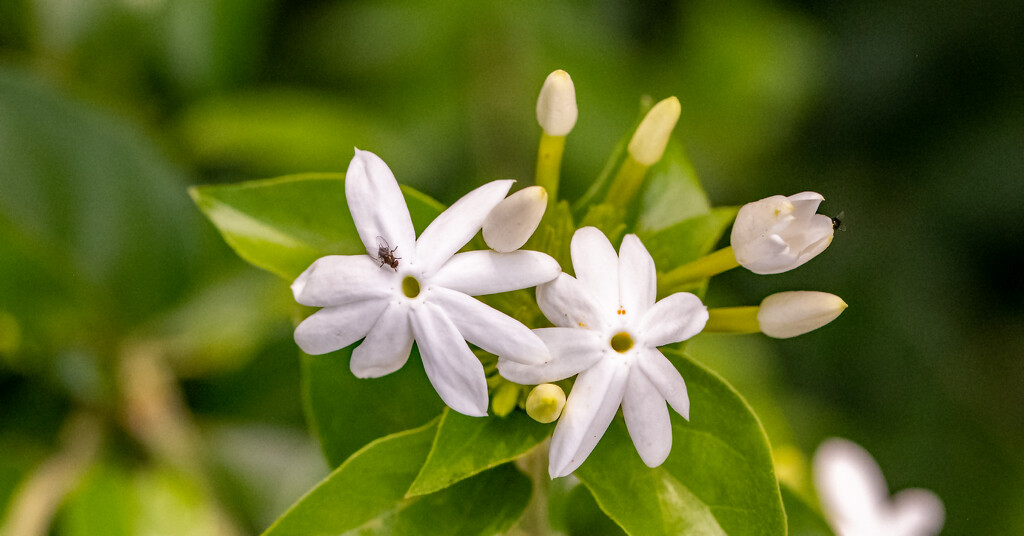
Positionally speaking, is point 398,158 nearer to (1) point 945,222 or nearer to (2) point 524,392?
(2) point 524,392

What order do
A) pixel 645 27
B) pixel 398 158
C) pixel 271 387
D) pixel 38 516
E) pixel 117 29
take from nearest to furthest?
pixel 38 516, pixel 271 387, pixel 117 29, pixel 398 158, pixel 645 27

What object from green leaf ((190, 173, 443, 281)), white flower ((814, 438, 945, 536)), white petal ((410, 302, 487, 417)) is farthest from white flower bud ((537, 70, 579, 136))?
white flower ((814, 438, 945, 536))

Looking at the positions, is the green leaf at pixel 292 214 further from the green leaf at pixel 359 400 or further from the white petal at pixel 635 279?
the white petal at pixel 635 279

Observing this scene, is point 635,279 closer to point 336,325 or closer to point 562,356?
point 562,356

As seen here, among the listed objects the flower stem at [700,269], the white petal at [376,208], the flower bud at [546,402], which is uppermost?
the white petal at [376,208]

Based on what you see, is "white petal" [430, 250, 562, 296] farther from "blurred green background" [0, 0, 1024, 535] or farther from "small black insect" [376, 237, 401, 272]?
"blurred green background" [0, 0, 1024, 535]

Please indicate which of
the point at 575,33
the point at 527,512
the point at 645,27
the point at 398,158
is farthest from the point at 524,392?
the point at 645,27

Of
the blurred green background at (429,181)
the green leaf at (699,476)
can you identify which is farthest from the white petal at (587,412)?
the blurred green background at (429,181)
